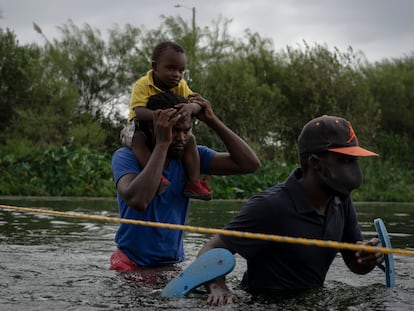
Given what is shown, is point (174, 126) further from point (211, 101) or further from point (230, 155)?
point (211, 101)

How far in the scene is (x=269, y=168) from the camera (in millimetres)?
20281

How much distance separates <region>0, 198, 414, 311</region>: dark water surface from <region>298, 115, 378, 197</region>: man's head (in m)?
0.66

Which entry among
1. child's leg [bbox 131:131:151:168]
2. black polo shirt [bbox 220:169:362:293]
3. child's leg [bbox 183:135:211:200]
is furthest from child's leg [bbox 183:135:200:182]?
black polo shirt [bbox 220:169:362:293]

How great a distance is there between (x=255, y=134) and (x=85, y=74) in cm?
948

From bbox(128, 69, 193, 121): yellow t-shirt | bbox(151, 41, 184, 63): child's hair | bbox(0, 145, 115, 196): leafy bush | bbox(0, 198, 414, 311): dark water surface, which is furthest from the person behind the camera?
bbox(0, 145, 115, 196): leafy bush

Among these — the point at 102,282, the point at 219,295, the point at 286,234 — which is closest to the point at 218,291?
the point at 219,295

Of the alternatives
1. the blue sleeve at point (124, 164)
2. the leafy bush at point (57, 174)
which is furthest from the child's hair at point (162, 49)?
the leafy bush at point (57, 174)

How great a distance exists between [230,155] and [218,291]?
1.41 m

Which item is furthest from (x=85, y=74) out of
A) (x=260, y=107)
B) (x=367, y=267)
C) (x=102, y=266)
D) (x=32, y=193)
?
(x=367, y=267)

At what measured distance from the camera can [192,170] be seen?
195 inches

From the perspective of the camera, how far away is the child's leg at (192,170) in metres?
4.92

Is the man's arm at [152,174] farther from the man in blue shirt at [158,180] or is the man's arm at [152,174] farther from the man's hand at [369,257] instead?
the man's hand at [369,257]

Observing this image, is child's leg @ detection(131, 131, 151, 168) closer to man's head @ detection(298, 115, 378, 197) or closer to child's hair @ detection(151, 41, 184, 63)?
child's hair @ detection(151, 41, 184, 63)

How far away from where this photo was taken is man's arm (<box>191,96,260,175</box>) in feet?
16.5
